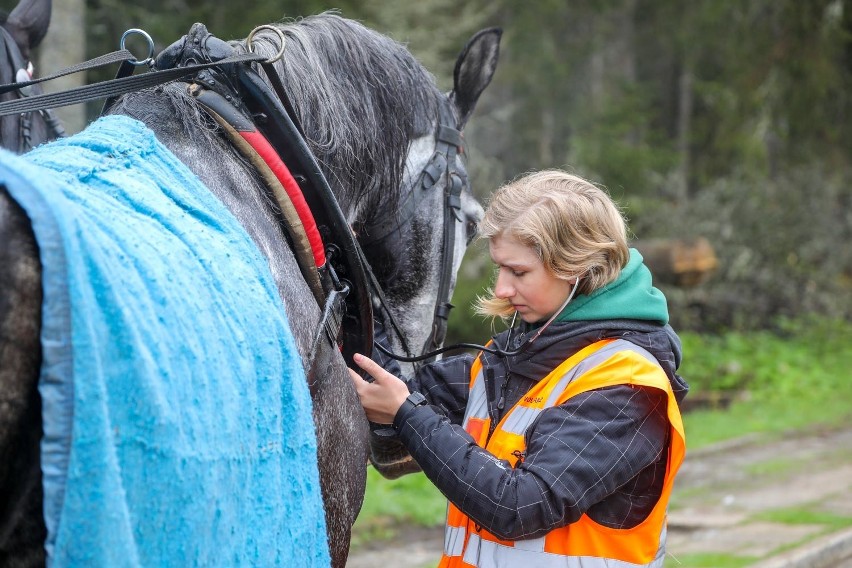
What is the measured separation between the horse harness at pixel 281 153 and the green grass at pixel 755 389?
3485 mm

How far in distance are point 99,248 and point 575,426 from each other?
106 cm

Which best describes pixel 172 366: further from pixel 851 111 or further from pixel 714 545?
pixel 851 111

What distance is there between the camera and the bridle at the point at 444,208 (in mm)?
2488

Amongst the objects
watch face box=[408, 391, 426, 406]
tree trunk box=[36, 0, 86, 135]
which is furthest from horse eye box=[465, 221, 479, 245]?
tree trunk box=[36, 0, 86, 135]

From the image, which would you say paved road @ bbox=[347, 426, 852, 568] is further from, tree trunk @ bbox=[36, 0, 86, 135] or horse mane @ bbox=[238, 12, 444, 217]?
tree trunk @ bbox=[36, 0, 86, 135]

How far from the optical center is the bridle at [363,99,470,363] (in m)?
2.49

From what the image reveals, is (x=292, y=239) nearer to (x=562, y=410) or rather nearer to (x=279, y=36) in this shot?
(x=279, y=36)

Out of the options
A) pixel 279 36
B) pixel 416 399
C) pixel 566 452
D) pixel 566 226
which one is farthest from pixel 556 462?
pixel 279 36

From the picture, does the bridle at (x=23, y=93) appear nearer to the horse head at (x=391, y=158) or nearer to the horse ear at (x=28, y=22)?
the horse ear at (x=28, y=22)

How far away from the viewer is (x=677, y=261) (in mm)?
10242

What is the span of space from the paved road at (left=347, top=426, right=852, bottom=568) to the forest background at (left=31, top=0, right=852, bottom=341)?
130 inches

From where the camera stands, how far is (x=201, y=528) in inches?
53.0

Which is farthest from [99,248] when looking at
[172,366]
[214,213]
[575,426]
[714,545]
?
[714,545]

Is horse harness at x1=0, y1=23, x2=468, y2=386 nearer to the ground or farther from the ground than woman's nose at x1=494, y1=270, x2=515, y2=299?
farther from the ground
